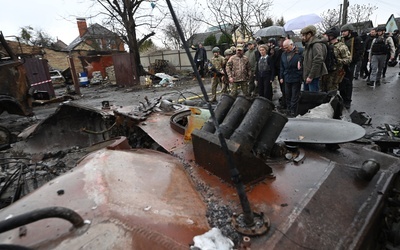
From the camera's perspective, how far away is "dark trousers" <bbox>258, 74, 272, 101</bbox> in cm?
715

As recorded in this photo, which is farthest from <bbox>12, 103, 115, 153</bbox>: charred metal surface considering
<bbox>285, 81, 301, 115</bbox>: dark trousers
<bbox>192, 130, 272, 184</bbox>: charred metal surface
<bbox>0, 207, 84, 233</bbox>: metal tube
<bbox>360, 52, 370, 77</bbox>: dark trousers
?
<bbox>360, 52, 370, 77</bbox>: dark trousers

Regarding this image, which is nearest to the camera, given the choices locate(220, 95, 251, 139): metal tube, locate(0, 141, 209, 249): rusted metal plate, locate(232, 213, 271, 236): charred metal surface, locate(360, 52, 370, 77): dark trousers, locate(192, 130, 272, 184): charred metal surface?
locate(0, 141, 209, 249): rusted metal plate

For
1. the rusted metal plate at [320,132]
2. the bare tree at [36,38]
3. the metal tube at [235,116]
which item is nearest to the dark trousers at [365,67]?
the rusted metal plate at [320,132]

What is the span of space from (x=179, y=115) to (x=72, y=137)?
2.15m

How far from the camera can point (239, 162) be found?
1707 mm

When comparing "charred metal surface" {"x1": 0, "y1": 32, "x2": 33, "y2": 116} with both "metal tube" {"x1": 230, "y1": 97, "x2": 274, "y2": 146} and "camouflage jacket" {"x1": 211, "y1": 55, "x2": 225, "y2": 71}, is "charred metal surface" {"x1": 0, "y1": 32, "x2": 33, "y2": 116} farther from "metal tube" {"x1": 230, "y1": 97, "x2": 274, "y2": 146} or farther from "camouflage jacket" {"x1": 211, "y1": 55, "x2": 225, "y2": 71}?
"metal tube" {"x1": 230, "y1": 97, "x2": 274, "y2": 146}

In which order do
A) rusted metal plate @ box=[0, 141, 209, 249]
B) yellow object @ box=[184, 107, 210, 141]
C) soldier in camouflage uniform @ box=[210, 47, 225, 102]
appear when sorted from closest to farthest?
rusted metal plate @ box=[0, 141, 209, 249]
yellow object @ box=[184, 107, 210, 141]
soldier in camouflage uniform @ box=[210, 47, 225, 102]

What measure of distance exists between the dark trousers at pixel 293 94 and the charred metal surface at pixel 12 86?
7.17m

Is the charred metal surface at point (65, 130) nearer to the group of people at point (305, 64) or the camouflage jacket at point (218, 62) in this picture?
the group of people at point (305, 64)

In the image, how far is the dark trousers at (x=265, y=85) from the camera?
7.15m

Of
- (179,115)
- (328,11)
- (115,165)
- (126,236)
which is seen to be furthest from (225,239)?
(328,11)

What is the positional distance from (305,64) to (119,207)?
5248 millimetres

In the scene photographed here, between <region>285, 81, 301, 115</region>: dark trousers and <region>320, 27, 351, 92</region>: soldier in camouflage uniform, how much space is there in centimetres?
72

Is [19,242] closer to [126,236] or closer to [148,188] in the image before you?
[126,236]
